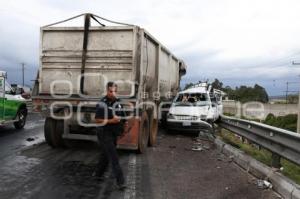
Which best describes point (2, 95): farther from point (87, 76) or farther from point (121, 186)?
point (121, 186)

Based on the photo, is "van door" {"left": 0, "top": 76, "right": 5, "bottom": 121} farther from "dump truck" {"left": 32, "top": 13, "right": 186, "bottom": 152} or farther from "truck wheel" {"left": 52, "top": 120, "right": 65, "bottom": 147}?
"truck wheel" {"left": 52, "top": 120, "right": 65, "bottom": 147}

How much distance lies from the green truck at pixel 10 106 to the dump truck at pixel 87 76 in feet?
11.0

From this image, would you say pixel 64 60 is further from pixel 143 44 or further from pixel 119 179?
pixel 119 179

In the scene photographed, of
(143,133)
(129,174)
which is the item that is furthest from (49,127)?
(129,174)

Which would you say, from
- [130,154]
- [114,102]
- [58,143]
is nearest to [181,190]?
[114,102]

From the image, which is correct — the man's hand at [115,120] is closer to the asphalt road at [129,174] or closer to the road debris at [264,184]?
the asphalt road at [129,174]

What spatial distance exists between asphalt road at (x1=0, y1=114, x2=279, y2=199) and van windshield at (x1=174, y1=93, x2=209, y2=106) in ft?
14.3

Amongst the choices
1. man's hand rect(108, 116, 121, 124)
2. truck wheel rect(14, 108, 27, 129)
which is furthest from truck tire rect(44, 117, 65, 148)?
truck wheel rect(14, 108, 27, 129)

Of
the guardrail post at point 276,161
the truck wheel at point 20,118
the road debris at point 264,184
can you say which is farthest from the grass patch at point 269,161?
the truck wheel at point 20,118

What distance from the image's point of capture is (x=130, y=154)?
10055 mm

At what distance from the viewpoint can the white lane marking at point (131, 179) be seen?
623 centimetres

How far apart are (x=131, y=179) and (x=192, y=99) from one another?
9.11 metres

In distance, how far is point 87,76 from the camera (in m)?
9.95

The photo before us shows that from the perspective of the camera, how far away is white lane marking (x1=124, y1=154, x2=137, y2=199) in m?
6.23
